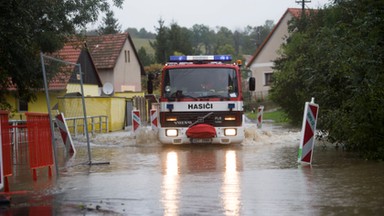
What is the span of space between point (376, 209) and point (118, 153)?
36.3ft

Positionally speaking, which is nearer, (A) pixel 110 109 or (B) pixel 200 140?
(B) pixel 200 140

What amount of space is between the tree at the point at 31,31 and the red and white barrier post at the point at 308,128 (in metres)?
6.08

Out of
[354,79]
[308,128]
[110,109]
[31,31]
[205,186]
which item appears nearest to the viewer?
[205,186]

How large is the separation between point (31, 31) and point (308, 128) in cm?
712

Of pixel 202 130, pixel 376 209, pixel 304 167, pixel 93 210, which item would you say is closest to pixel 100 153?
pixel 202 130

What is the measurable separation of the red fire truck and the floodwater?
5.45ft

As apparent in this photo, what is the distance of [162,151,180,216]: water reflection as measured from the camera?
27.6ft

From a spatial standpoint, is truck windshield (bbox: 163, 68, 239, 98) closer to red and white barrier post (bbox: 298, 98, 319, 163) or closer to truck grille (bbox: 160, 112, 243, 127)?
truck grille (bbox: 160, 112, 243, 127)

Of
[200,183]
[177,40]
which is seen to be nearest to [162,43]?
[177,40]

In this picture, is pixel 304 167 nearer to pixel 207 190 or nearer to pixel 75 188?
pixel 207 190

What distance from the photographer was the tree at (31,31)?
41.1 feet

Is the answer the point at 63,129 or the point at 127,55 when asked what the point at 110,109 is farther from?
the point at 127,55

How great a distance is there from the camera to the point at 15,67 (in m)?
14.4

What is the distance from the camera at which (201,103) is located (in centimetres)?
1870
